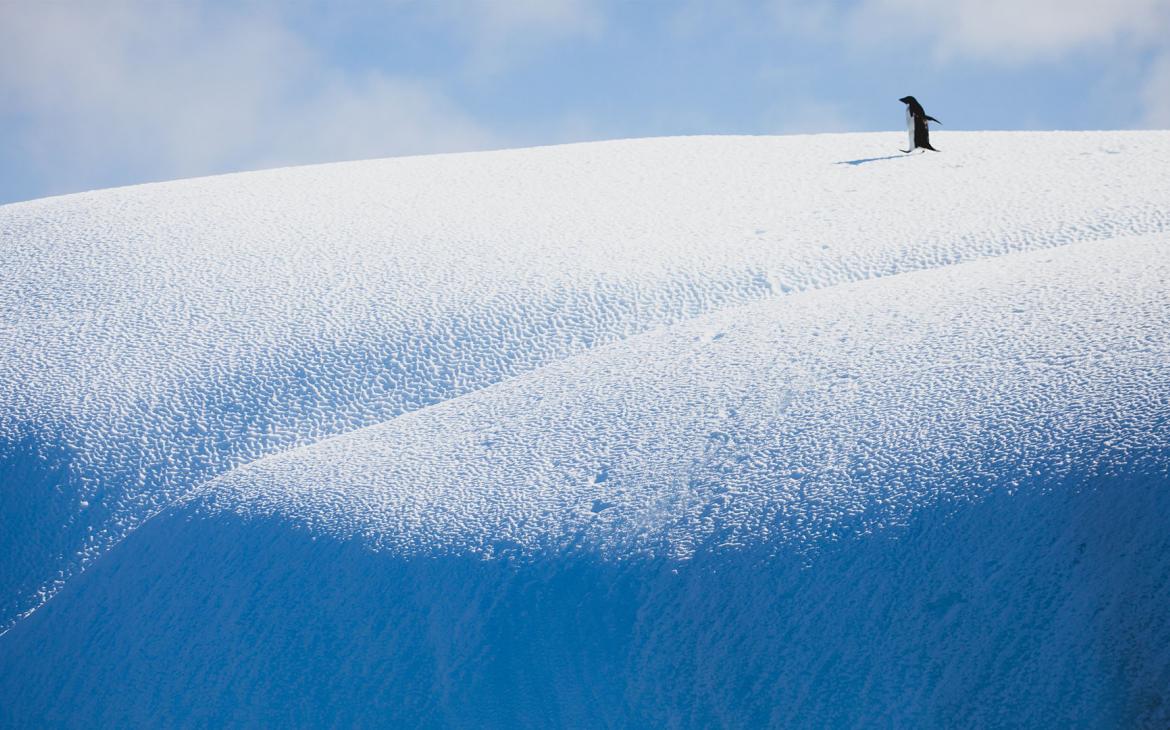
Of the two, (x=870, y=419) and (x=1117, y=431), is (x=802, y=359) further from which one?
(x=1117, y=431)

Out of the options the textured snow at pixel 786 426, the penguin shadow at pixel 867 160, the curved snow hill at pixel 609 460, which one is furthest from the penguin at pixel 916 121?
the textured snow at pixel 786 426

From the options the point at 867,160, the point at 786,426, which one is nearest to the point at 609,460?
the point at 786,426

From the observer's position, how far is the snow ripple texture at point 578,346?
9.23 ft

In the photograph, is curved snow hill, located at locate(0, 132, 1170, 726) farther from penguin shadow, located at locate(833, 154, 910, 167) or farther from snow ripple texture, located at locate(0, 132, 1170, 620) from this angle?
penguin shadow, located at locate(833, 154, 910, 167)

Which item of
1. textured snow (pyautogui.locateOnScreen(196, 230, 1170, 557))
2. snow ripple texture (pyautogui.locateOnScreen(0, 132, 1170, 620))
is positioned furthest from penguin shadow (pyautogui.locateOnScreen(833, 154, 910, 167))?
textured snow (pyautogui.locateOnScreen(196, 230, 1170, 557))

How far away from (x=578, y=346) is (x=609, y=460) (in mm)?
1003

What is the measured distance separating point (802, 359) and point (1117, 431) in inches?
42.0

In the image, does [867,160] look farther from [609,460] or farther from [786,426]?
[609,460]

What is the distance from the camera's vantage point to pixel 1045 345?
9.70ft

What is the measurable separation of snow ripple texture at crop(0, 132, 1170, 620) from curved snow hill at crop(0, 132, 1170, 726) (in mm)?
15

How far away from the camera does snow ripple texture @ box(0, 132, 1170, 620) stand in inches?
111

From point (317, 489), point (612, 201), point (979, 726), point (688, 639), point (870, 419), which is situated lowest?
point (979, 726)

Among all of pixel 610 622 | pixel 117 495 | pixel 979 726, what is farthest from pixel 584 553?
pixel 117 495

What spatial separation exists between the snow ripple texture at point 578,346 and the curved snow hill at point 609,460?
0.6 inches
